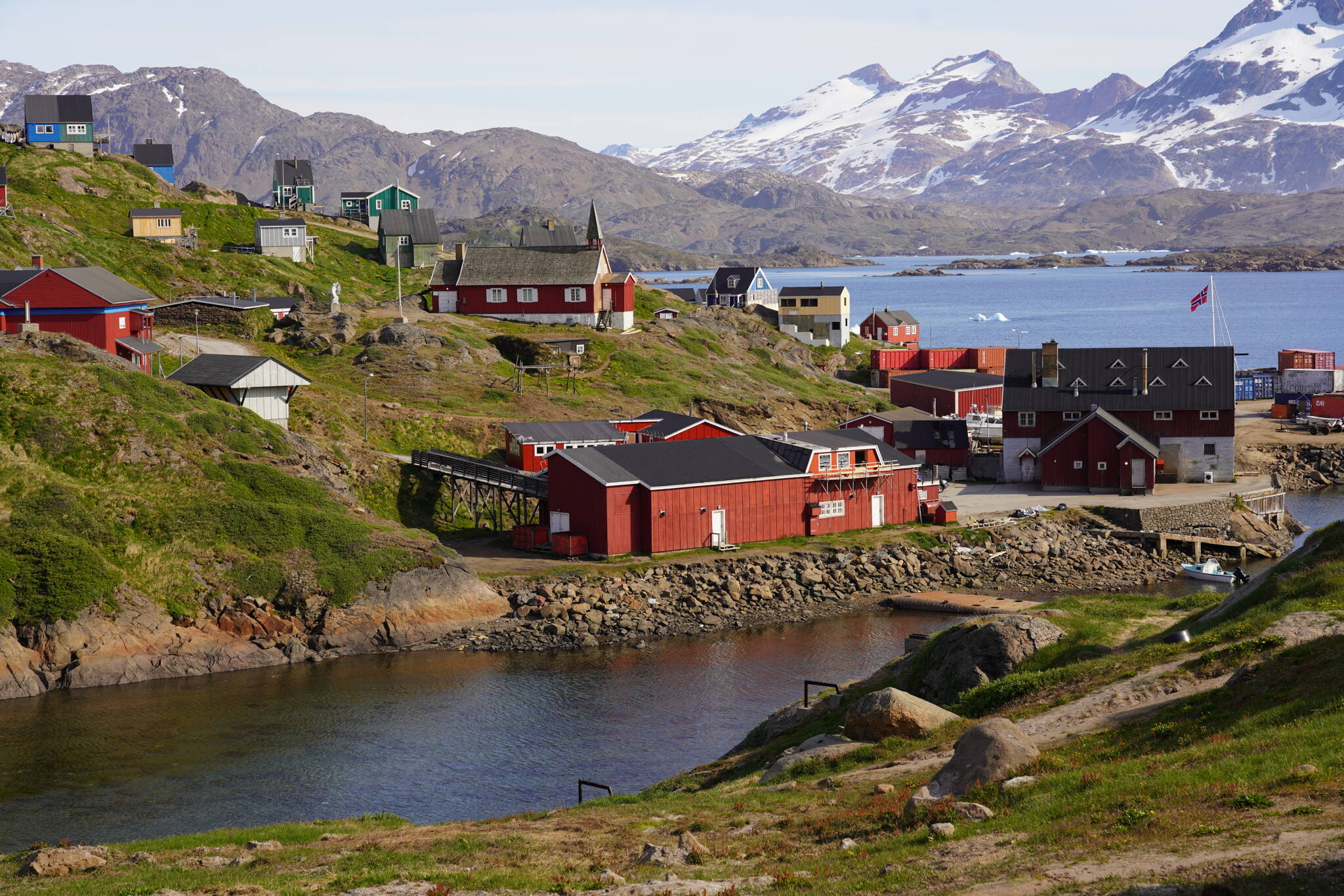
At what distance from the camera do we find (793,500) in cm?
6594

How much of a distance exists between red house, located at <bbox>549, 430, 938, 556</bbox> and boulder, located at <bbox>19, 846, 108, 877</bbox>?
38.2m

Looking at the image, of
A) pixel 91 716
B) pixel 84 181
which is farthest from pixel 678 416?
pixel 84 181

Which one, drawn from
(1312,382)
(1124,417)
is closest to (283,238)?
(1124,417)

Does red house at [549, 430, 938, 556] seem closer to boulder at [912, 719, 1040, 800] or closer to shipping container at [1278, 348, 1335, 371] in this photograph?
boulder at [912, 719, 1040, 800]

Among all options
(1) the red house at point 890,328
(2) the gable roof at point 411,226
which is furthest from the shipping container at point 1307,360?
(2) the gable roof at point 411,226

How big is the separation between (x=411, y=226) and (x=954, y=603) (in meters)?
75.9

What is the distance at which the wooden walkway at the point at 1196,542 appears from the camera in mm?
67375

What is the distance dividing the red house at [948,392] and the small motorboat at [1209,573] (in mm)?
31744

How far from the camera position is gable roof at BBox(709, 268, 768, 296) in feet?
474

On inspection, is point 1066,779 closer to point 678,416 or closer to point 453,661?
point 453,661

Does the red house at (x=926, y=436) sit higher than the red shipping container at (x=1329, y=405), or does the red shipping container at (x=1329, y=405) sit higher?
the red shipping container at (x=1329, y=405)

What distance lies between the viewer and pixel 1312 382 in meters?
104

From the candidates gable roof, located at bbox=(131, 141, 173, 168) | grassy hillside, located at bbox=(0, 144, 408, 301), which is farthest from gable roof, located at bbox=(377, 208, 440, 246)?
gable roof, located at bbox=(131, 141, 173, 168)

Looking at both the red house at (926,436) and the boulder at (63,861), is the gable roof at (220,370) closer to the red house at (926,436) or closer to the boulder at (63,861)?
the red house at (926,436)
